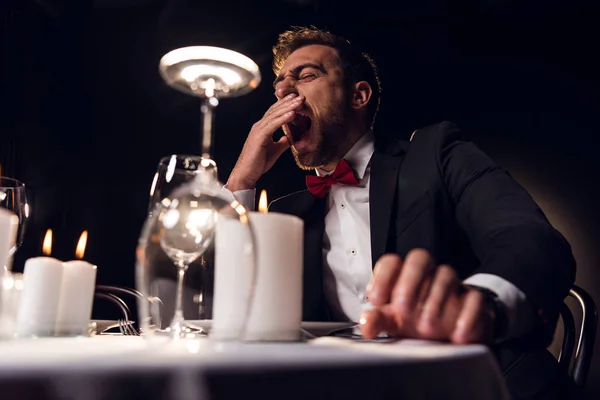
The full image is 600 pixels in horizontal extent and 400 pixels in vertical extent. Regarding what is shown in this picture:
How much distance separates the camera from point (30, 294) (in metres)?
0.73

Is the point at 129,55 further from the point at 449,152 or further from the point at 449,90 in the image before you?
the point at 449,152

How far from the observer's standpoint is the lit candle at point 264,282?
57 centimetres

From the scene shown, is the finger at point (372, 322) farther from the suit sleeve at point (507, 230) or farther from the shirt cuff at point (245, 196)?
the shirt cuff at point (245, 196)

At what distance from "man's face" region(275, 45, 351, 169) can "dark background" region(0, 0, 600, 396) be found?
5.30 ft

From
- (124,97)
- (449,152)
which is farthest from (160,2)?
(449,152)

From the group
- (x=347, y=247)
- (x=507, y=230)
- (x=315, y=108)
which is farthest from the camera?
(x=315, y=108)

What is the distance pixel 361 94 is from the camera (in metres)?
2.22

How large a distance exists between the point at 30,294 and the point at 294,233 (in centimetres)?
42

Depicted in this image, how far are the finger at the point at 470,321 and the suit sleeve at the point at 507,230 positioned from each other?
214 millimetres

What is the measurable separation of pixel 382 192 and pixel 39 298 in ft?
3.41

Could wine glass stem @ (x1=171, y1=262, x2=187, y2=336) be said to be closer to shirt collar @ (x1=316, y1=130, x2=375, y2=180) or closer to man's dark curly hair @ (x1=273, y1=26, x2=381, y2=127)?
shirt collar @ (x1=316, y1=130, x2=375, y2=180)

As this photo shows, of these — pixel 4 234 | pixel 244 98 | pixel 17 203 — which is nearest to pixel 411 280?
pixel 4 234

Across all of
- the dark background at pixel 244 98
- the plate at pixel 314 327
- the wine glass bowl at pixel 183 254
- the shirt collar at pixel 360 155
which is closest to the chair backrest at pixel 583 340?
the plate at pixel 314 327

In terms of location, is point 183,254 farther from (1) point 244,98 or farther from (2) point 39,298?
(1) point 244,98
